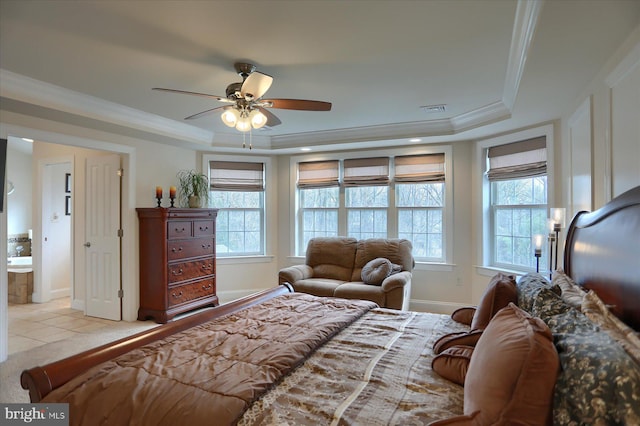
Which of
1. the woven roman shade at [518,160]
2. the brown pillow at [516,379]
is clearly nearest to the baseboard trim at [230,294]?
the woven roman shade at [518,160]

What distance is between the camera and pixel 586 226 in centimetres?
213

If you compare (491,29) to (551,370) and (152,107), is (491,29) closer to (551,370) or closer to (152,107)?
(551,370)

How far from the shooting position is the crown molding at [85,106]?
3035mm

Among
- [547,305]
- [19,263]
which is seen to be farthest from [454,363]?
[19,263]

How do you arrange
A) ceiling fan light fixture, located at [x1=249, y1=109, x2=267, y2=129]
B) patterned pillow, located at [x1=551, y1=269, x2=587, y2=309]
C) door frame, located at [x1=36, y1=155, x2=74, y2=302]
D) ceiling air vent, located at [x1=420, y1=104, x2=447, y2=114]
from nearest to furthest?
patterned pillow, located at [x1=551, y1=269, x2=587, y2=309], ceiling fan light fixture, located at [x1=249, y1=109, x2=267, y2=129], ceiling air vent, located at [x1=420, y1=104, x2=447, y2=114], door frame, located at [x1=36, y1=155, x2=74, y2=302]

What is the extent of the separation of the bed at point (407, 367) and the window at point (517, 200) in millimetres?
2102

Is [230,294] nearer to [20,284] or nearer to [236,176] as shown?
[236,176]

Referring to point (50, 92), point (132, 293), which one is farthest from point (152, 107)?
point (132, 293)

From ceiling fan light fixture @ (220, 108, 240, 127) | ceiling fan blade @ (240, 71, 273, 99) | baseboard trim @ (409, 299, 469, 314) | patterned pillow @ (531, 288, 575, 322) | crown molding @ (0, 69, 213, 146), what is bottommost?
baseboard trim @ (409, 299, 469, 314)

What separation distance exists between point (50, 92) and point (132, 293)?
242 cm

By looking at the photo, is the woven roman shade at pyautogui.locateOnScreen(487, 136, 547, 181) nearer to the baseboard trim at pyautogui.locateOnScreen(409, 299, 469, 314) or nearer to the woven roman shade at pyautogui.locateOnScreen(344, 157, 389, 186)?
the woven roman shade at pyautogui.locateOnScreen(344, 157, 389, 186)

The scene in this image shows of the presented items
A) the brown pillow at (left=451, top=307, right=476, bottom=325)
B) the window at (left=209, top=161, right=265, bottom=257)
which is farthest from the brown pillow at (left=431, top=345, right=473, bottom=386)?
the window at (left=209, top=161, right=265, bottom=257)

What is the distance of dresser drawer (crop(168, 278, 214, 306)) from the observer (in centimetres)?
447

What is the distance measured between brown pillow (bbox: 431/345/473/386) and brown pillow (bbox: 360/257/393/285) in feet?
8.72
